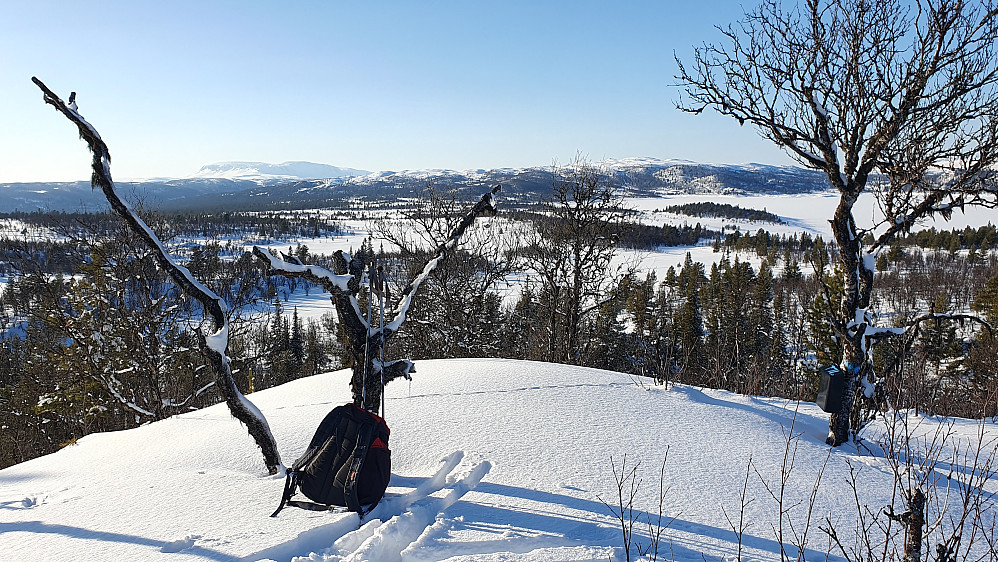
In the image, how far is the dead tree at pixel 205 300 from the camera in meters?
3.92

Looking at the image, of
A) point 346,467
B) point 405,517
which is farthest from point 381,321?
point 405,517

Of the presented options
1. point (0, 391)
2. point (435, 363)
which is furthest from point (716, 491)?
point (0, 391)

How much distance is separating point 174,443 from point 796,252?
133659 mm

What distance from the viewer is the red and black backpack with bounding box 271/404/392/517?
345cm

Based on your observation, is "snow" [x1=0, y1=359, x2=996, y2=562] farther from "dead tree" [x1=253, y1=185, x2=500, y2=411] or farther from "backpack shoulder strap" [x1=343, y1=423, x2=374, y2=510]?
"dead tree" [x1=253, y1=185, x2=500, y2=411]

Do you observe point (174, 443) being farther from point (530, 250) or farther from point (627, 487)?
point (530, 250)

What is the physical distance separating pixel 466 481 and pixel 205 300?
8.87ft

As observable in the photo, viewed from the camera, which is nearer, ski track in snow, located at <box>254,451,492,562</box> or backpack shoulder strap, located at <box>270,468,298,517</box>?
ski track in snow, located at <box>254,451,492,562</box>

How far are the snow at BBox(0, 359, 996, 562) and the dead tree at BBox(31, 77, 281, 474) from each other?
40 cm

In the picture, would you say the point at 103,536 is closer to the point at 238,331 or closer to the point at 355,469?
the point at 355,469

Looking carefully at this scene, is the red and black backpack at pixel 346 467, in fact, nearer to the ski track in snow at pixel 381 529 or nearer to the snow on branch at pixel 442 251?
the ski track in snow at pixel 381 529

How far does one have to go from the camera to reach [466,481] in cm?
401

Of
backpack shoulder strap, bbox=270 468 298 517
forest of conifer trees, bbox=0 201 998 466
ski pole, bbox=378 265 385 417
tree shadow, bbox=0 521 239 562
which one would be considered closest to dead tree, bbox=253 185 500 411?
ski pole, bbox=378 265 385 417

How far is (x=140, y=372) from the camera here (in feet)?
41.7
